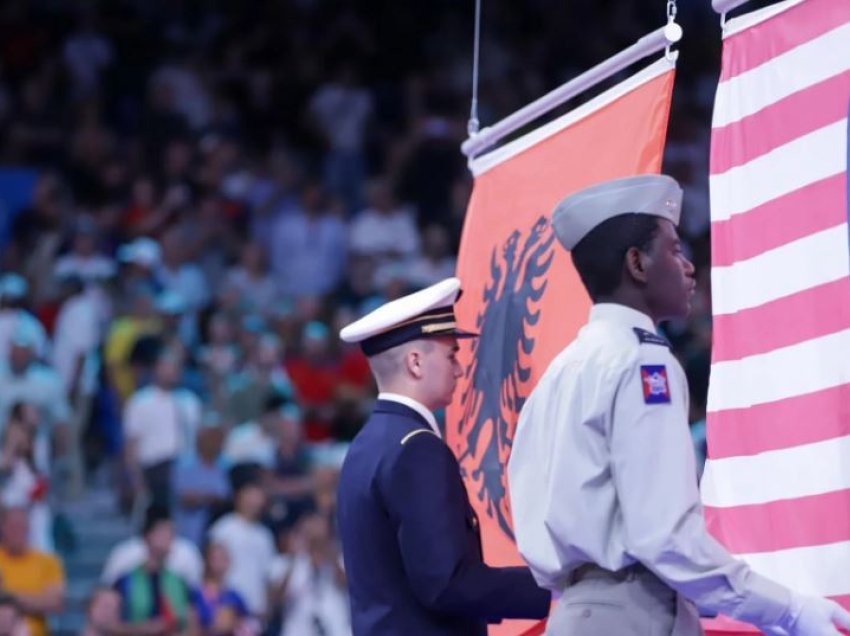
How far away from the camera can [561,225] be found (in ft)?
10.7

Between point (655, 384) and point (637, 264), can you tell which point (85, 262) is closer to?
point (637, 264)

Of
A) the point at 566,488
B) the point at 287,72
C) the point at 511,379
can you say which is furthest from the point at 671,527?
the point at 287,72

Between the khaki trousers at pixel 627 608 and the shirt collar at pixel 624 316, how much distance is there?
0.44 metres

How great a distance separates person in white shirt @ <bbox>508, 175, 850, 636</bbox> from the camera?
2922mm

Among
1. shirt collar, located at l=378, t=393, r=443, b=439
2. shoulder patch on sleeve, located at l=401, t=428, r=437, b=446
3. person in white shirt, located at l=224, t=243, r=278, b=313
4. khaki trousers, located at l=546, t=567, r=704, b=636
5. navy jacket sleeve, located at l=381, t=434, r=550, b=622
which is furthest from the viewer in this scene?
person in white shirt, located at l=224, t=243, r=278, b=313

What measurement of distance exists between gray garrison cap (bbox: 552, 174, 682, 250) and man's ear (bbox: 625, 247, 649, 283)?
8 cm

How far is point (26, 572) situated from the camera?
8938 millimetres

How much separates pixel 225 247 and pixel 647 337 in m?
9.01

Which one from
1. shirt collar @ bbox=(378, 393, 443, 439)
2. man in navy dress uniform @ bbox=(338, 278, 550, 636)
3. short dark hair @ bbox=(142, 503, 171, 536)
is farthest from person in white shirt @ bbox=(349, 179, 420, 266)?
shirt collar @ bbox=(378, 393, 443, 439)

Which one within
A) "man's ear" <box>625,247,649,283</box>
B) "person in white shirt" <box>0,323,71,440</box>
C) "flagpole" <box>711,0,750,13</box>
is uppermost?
"flagpole" <box>711,0,750,13</box>

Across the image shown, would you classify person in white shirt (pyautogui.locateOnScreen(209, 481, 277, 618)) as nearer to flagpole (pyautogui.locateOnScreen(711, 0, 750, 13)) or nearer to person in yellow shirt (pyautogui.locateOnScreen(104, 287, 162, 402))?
person in yellow shirt (pyautogui.locateOnScreen(104, 287, 162, 402))

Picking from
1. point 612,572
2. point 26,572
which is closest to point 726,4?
point 612,572

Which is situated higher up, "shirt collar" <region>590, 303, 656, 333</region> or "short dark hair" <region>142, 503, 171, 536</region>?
"shirt collar" <region>590, 303, 656, 333</region>

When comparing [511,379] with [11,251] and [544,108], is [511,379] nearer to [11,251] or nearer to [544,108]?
[544,108]
